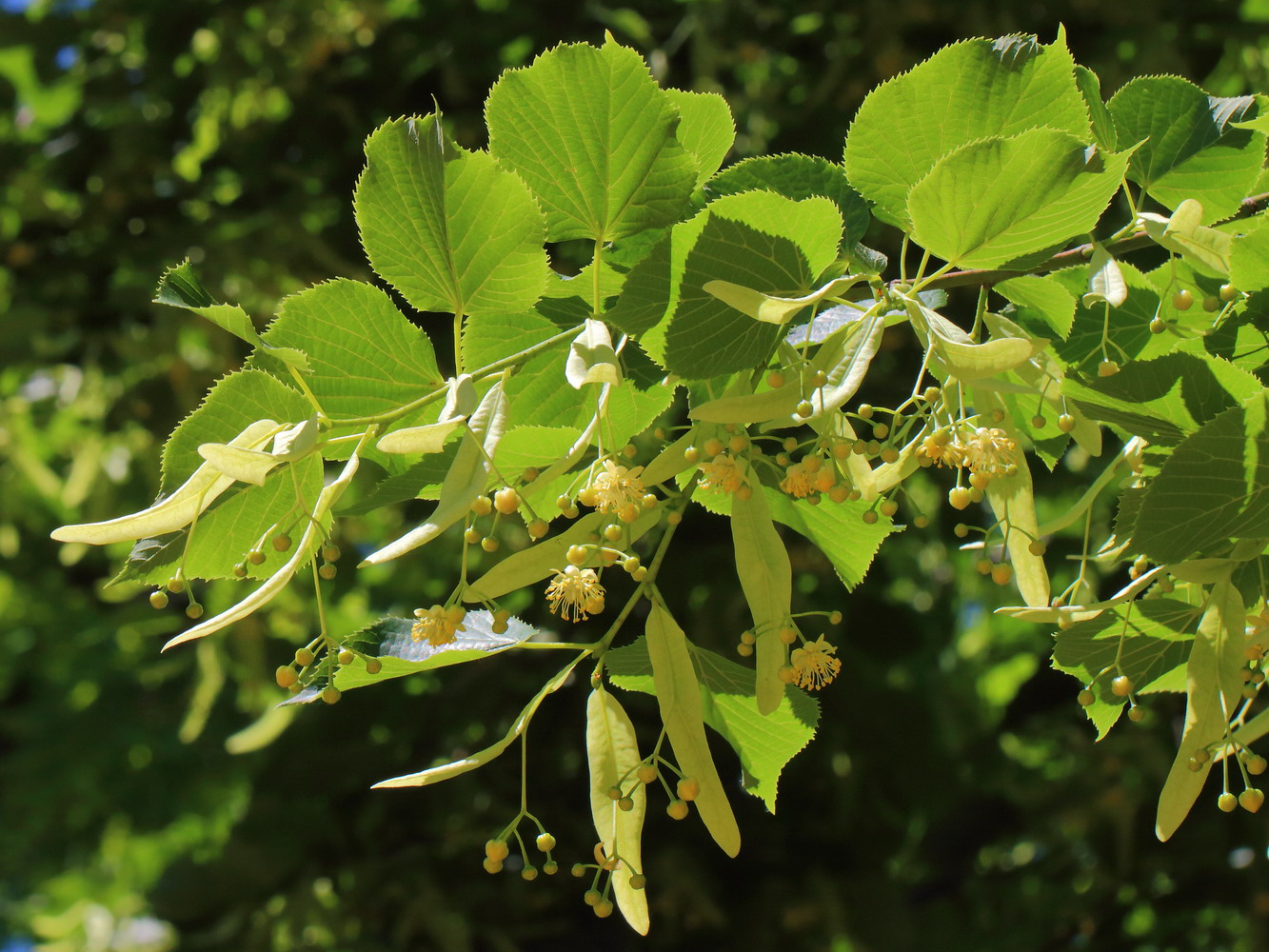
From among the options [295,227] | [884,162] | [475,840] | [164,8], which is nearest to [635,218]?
[884,162]

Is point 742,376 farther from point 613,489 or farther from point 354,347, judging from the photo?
point 354,347

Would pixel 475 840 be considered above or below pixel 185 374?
below

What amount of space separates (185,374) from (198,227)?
323 mm

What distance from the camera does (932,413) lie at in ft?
2.01

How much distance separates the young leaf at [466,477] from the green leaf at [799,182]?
21 cm

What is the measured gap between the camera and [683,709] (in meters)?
0.64

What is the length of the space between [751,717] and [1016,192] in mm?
357

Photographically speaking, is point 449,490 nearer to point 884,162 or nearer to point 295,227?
point 884,162

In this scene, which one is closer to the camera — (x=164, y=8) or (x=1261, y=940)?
(x=1261, y=940)

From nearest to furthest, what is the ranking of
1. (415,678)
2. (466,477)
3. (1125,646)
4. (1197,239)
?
(466,477)
(1197,239)
(1125,646)
(415,678)

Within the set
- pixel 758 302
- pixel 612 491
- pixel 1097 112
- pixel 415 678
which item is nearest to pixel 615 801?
pixel 612 491

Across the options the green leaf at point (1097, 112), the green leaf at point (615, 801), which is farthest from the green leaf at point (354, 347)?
the green leaf at point (1097, 112)

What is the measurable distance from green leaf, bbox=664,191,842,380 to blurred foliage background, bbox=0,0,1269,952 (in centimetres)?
142

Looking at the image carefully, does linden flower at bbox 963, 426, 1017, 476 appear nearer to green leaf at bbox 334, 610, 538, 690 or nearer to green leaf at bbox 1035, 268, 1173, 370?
green leaf at bbox 1035, 268, 1173, 370
